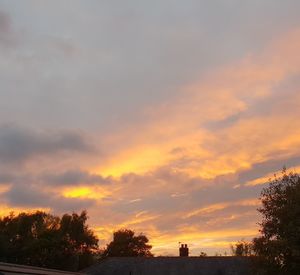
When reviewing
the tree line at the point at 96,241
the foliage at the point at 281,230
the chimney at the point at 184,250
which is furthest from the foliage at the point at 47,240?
the foliage at the point at 281,230

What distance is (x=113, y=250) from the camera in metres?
103

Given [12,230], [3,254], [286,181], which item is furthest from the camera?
[12,230]

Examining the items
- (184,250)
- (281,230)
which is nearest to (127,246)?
(184,250)

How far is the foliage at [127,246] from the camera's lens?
10231 centimetres

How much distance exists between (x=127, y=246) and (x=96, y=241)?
7.02 metres

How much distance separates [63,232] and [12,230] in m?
9.22

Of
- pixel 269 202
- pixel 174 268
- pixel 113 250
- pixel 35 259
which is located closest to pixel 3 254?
pixel 35 259

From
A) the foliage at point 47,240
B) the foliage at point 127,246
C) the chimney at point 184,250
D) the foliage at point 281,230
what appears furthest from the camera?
the foliage at point 127,246

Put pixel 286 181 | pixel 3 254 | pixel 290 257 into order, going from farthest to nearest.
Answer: pixel 3 254, pixel 286 181, pixel 290 257

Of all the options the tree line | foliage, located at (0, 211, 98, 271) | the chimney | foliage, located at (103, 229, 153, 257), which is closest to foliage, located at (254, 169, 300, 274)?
the tree line

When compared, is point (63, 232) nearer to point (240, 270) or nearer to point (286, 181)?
point (240, 270)

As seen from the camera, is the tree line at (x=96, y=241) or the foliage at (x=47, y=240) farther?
the foliage at (x=47, y=240)

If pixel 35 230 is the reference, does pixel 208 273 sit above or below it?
below

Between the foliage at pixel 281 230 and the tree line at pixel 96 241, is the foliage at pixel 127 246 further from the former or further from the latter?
the foliage at pixel 281 230
